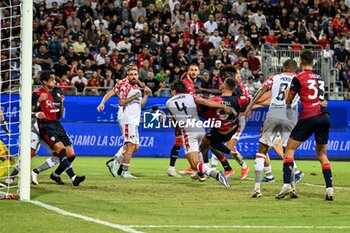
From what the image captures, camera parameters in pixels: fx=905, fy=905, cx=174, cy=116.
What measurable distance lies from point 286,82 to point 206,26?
58.9 ft

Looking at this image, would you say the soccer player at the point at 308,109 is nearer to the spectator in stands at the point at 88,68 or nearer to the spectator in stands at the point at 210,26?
the spectator in stands at the point at 88,68

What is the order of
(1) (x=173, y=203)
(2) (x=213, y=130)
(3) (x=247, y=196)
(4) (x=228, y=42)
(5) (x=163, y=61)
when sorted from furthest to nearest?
(4) (x=228, y=42), (5) (x=163, y=61), (2) (x=213, y=130), (3) (x=247, y=196), (1) (x=173, y=203)

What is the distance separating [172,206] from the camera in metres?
13.6

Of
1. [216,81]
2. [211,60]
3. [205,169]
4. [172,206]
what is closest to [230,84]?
[205,169]

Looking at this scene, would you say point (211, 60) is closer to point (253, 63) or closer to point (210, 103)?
point (253, 63)

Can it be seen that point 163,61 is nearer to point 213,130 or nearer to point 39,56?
point 39,56

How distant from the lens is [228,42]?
1334 inches

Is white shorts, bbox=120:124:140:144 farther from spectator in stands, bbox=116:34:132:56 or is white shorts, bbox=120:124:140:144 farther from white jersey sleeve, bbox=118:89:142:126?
spectator in stands, bbox=116:34:132:56

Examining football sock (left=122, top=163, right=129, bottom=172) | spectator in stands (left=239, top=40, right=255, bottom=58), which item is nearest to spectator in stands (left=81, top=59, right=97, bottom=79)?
spectator in stands (left=239, top=40, right=255, bottom=58)

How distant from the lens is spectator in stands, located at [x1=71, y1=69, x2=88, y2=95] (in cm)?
2953

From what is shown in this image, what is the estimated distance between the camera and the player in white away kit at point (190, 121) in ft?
54.5

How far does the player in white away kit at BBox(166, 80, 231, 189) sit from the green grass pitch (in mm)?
446

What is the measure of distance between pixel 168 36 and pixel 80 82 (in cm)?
484

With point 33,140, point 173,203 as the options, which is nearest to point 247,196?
point 173,203
